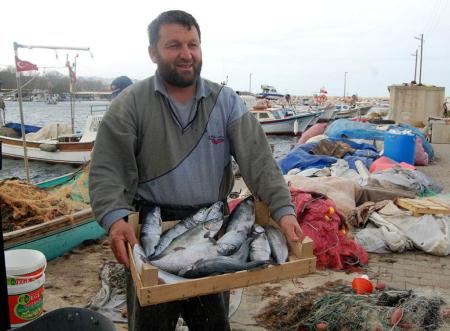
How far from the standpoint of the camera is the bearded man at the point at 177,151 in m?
2.47

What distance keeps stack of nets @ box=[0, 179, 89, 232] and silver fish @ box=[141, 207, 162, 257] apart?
12.9 ft

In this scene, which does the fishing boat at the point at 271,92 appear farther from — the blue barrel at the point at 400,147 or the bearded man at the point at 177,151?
the bearded man at the point at 177,151

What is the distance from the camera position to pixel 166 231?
254cm

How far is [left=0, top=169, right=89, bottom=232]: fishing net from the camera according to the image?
5887 millimetres

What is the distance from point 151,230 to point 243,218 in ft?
1.85

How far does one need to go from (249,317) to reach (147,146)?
2.61 metres

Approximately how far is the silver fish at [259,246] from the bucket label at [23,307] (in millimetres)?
2148

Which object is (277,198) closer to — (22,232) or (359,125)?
(22,232)

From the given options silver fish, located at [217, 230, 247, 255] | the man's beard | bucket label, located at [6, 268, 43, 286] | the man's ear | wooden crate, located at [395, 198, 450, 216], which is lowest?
wooden crate, located at [395, 198, 450, 216]

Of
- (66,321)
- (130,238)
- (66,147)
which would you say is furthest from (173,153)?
(66,147)

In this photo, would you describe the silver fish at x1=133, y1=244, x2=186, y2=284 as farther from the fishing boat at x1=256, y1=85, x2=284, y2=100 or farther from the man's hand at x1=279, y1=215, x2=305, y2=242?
the fishing boat at x1=256, y1=85, x2=284, y2=100

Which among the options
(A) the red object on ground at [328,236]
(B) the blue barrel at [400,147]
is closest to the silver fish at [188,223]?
(A) the red object on ground at [328,236]

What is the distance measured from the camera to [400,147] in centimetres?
1177

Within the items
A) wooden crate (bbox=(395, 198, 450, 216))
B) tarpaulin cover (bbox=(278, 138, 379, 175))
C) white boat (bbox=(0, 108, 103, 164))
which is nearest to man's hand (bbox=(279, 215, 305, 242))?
wooden crate (bbox=(395, 198, 450, 216))
